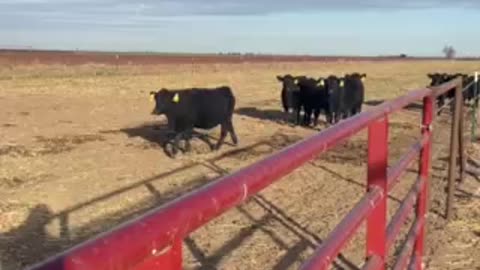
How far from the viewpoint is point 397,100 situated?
152 inches

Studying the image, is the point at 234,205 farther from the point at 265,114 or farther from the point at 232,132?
the point at 265,114

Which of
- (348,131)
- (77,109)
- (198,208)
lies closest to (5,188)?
(348,131)

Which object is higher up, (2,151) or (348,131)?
(348,131)

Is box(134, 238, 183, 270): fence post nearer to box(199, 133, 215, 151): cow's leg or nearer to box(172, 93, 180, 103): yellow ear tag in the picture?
box(172, 93, 180, 103): yellow ear tag

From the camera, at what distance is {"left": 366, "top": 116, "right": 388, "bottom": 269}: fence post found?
312 cm

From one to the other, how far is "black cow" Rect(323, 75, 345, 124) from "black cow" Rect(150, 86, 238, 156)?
4.22 meters

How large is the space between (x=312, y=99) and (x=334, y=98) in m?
0.54

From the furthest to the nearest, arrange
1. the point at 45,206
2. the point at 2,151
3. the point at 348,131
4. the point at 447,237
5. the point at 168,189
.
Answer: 1. the point at 2,151
2. the point at 168,189
3. the point at 45,206
4. the point at 447,237
5. the point at 348,131

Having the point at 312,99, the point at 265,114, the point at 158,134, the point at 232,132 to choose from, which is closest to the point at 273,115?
the point at 265,114

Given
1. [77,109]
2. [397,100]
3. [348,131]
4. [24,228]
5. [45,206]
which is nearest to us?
[348,131]

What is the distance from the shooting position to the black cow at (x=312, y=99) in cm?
1759

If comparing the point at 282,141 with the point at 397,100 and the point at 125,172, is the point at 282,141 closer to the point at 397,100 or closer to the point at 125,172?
the point at 125,172

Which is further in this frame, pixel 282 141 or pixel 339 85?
pixel 339 85

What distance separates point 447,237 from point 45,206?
4.64m
